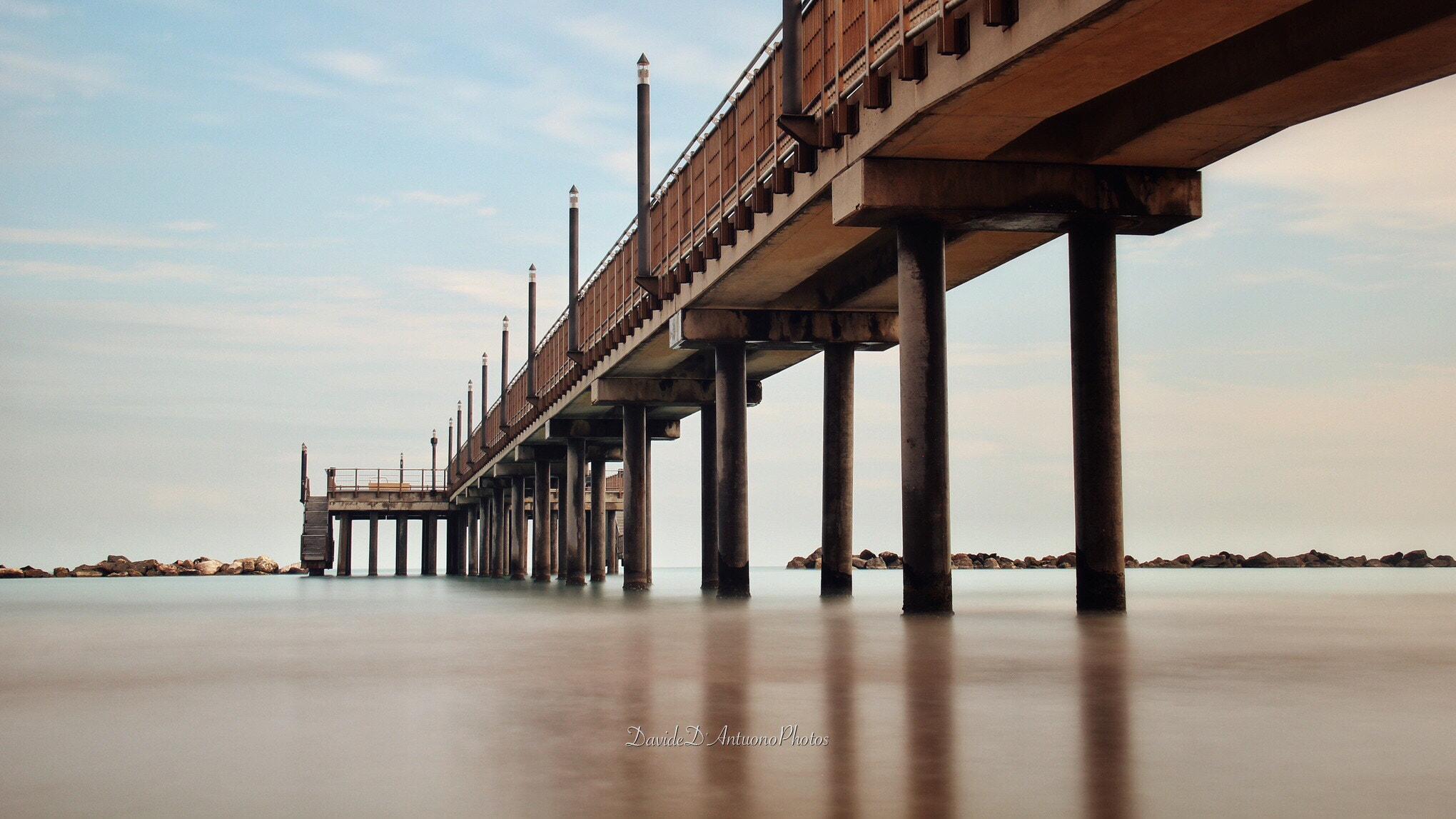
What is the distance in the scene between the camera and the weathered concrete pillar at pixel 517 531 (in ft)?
217

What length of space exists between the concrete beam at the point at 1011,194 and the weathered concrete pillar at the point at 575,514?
29.6 metres

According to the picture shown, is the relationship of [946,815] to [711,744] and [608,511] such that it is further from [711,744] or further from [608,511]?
[608,511]

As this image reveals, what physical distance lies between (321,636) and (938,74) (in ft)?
32.3

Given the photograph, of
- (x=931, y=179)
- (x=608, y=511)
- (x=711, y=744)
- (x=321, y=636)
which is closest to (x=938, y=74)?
(x=931, y=179)

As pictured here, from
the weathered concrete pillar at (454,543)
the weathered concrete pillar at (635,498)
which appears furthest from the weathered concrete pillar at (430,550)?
the weathered concrete pillar at (635,498)

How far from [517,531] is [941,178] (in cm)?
5111

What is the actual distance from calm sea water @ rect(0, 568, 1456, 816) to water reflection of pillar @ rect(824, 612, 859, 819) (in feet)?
0.08

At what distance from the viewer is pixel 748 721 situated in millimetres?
8109

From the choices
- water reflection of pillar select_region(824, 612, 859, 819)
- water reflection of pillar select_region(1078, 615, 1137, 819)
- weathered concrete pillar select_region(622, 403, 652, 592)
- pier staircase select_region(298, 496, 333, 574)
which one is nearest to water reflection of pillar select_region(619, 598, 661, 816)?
water reflection of pillar select_region(824, 612, 859, 819)

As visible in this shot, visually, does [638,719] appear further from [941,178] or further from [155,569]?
[155,569]

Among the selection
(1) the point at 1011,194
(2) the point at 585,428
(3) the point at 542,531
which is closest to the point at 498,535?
(3) the point at 542,531

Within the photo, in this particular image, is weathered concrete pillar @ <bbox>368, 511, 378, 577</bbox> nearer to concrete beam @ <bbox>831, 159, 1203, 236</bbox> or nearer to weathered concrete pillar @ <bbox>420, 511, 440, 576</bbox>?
weathered concrete pillar @ <bbox>420, 511, 440, 576</bbox>

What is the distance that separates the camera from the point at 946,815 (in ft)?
17.5

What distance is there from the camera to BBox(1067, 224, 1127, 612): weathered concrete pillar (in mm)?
20734
